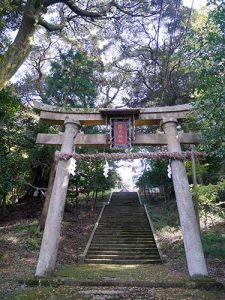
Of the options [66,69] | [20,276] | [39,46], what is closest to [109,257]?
[20,276]

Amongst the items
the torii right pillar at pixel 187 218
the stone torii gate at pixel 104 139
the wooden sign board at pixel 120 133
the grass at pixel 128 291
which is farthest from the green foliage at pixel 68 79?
the grass at pixel 128 291

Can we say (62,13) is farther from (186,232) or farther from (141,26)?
(186,232)

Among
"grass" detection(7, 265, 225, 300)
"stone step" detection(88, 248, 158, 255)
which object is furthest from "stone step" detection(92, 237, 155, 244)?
→ "grass" detection(7, 265, 225, 300)

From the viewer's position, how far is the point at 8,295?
5.66m

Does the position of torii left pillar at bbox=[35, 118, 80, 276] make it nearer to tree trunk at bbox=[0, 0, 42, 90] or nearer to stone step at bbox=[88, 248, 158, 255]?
tree trunk at bbox=[0, 0, 42, 90]

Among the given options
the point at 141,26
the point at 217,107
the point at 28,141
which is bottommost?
the point at 217,107

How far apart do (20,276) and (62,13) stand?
11792 mm

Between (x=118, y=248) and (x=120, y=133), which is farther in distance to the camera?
(x=118, y=248)

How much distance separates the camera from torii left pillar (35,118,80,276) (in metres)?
7.21

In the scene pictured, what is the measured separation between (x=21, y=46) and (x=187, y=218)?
23.4 ft

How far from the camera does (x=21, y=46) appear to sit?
30.8ft

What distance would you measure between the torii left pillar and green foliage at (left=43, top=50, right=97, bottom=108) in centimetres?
593

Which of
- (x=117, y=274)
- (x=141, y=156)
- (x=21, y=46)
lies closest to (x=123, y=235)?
(x=117, y=274)

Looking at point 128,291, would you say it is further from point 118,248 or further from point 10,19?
point 10,19
